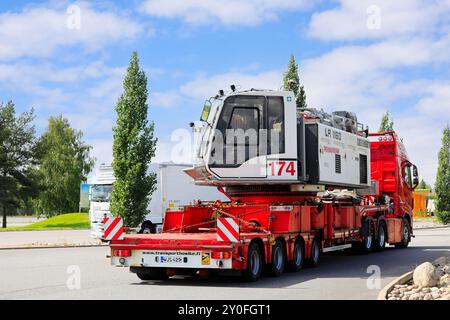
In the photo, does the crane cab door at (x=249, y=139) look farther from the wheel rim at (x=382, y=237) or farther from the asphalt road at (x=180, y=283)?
the wheel rim at (x=382, y=237)

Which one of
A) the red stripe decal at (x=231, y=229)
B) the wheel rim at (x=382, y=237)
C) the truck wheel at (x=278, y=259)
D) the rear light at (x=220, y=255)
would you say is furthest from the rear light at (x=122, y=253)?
the wheel rim at (x=382, y=237)

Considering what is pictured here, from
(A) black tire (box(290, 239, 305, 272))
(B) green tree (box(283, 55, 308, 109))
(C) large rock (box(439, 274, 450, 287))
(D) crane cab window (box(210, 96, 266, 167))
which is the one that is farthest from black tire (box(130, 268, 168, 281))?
(B) green tree (box(283, 55, 308, 109))

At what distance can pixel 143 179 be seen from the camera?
29.2 metres

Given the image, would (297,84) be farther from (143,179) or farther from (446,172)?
(446,172)

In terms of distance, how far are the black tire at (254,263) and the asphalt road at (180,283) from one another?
0.19 metres

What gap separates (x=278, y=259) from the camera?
14.7m

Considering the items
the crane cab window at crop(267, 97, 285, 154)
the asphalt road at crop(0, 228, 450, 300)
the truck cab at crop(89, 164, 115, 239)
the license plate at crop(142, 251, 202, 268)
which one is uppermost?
the crane cab window at crop(267, 97, 285, 154)

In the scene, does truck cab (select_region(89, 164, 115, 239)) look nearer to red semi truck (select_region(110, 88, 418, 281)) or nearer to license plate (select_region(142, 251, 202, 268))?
red semi truck (select_region(110, 88, 418, 281))

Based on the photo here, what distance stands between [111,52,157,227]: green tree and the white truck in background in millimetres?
951

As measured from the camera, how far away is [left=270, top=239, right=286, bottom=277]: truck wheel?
14445mm
